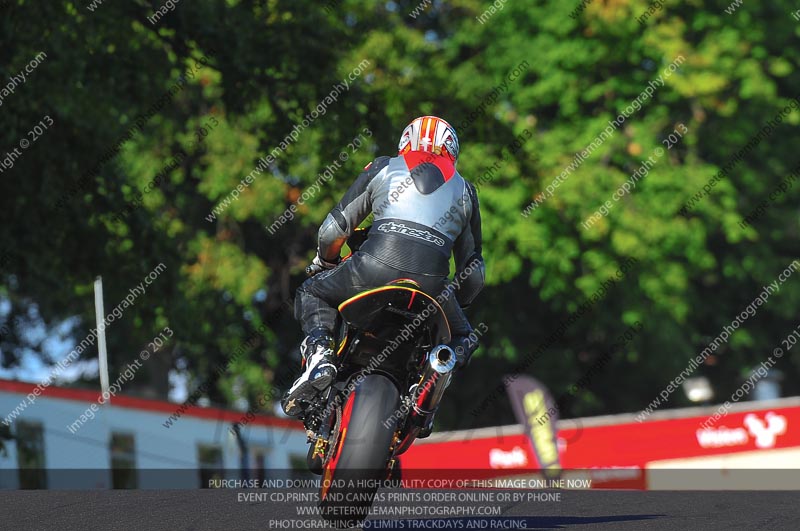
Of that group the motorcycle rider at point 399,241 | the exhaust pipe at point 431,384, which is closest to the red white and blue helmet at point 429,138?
the motorcycle rider at point 399,241

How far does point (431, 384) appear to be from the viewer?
22.3 feet

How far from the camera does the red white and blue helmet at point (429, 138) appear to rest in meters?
7.20

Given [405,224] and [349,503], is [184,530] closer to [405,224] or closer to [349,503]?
[349,503]

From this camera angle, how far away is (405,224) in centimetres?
688

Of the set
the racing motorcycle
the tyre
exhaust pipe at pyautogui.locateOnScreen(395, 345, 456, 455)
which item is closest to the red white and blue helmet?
the racing motorcycle

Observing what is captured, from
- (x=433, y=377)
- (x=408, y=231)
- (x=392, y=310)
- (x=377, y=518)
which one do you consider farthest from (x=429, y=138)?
(x=377, y=518)

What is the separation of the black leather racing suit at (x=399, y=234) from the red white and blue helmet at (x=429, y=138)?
54 mm

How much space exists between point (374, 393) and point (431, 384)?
402 mm

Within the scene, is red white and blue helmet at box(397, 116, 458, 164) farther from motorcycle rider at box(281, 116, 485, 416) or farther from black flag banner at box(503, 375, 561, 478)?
black flag banner at box(503, 375, 561, 478)

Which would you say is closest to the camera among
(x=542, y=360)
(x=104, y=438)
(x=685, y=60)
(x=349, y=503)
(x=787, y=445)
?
(x=349, y=503)

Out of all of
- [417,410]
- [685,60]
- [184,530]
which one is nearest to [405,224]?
[417,410]

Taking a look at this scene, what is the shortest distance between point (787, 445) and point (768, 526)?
18.4m

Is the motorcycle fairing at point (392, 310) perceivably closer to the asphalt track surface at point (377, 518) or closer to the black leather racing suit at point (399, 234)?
the black leather racing suit at point (399, 234)

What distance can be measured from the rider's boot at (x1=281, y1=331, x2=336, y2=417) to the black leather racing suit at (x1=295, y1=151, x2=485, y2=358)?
0.07m
